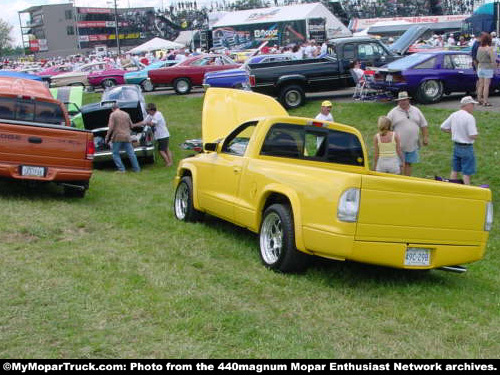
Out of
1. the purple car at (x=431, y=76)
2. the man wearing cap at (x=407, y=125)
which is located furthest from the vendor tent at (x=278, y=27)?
the man wearing cap at (x=407, y=125)

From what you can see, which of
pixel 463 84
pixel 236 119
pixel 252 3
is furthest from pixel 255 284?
pixel 252 3

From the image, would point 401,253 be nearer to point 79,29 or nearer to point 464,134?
point 464,134

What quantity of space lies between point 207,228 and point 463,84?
38.7ft

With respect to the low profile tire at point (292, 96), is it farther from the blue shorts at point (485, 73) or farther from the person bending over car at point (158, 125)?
the blue shorts at point (485, 73)

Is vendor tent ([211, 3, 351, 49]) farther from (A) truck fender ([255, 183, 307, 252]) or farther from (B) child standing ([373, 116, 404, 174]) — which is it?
(A) truck fender ([255, 183, 307, 252])

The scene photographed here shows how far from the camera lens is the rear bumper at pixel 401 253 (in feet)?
19.8

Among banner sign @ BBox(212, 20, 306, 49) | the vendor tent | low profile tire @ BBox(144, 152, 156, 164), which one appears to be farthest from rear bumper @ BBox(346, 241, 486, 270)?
banner sign @ BBox(212, 20, 306, 49)

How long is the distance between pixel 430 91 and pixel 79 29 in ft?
399

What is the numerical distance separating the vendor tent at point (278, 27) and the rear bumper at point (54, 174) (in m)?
42.6

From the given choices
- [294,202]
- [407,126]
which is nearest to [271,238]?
[294,202]

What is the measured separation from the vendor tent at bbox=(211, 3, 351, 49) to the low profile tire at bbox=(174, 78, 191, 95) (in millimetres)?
26282

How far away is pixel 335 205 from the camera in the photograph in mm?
5984

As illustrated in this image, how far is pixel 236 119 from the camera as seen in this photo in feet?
36.1

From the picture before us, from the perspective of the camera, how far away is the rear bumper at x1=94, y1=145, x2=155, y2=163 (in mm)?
14828
